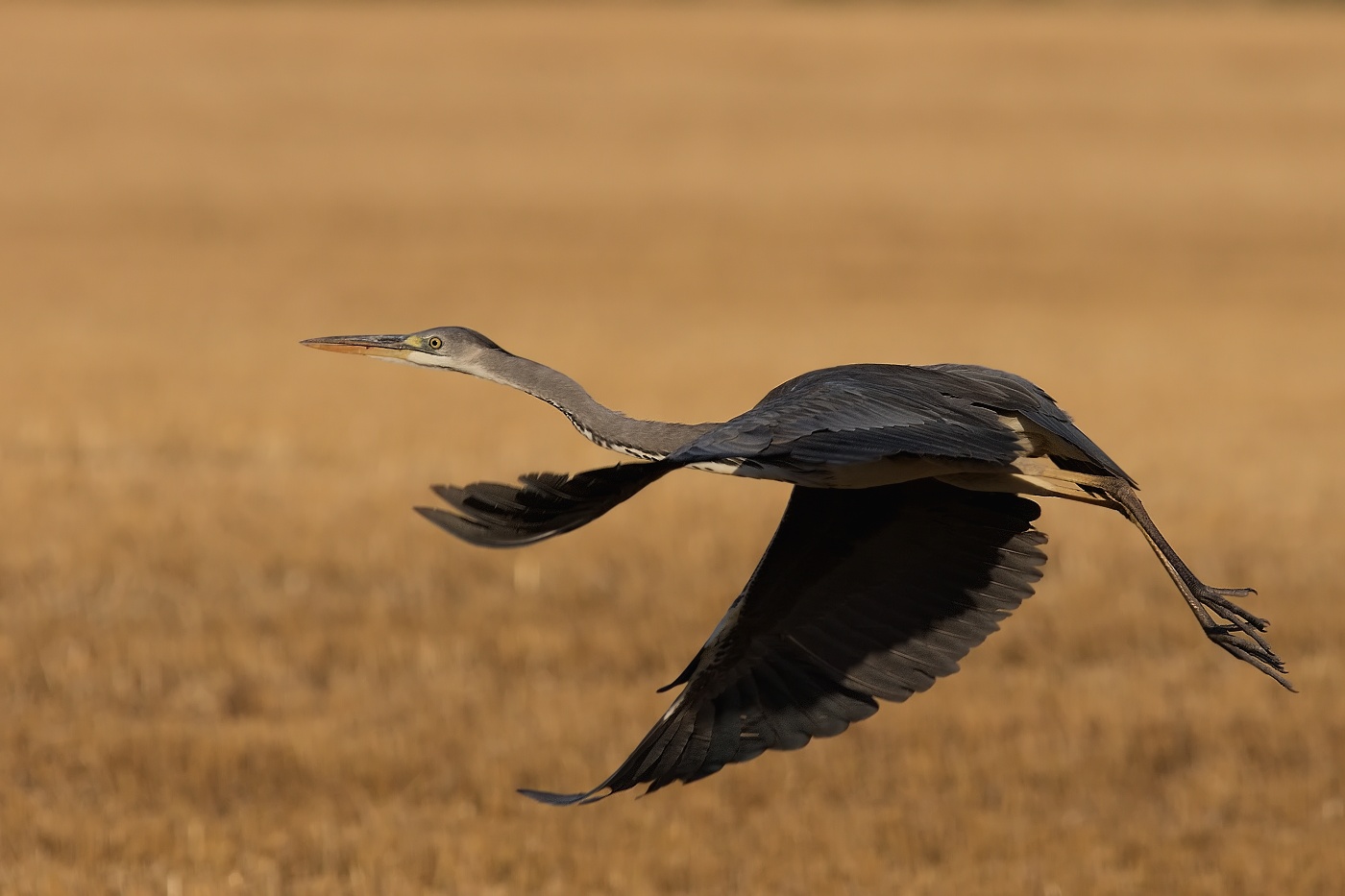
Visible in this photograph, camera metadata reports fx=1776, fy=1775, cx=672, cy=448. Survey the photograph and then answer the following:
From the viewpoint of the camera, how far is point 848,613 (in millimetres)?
4664

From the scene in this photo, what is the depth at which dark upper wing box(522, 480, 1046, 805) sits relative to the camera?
428cm

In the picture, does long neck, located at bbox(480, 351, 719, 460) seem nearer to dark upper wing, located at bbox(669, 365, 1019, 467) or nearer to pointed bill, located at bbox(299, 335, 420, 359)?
dark upper wing, located at bbox(669, 365, 1019, 467)

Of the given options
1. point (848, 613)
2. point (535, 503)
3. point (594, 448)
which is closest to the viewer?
point (535, 503)

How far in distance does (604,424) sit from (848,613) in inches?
35.1

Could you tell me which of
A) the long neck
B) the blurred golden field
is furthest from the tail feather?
the blurred golden field

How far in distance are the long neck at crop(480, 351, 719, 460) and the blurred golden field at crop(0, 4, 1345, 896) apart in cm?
189

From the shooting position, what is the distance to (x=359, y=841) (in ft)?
19.0

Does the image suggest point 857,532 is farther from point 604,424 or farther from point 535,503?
point 535,503

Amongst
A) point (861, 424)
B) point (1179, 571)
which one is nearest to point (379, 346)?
point (861, 424)

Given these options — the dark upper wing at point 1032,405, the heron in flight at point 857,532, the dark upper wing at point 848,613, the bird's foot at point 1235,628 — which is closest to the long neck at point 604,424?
the heron in flight at point 857,532

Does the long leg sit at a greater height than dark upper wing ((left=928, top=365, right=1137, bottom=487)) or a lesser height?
lesser

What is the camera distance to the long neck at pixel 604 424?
4.16 meters

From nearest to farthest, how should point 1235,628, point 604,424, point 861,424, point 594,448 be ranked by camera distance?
point 861,424 → point 604,424 → point 1235,628 → point 594,448

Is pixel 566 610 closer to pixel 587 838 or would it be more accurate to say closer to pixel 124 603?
pixel 124 603
